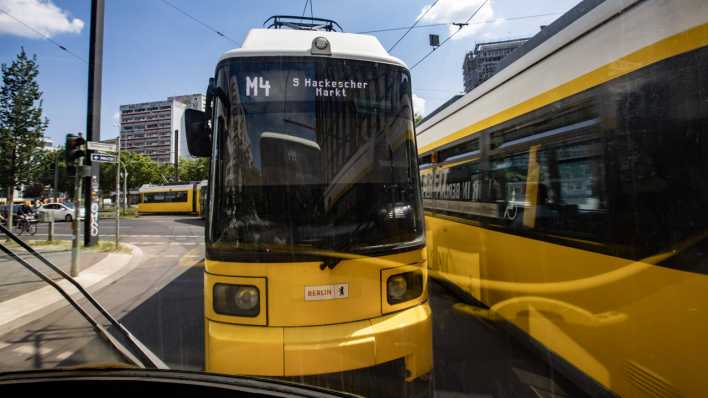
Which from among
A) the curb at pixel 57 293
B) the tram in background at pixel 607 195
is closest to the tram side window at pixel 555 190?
the tram in background at pixel 607 195

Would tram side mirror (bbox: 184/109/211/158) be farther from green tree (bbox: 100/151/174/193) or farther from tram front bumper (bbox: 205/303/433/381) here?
green tree (bbox: 100/151/174/193)

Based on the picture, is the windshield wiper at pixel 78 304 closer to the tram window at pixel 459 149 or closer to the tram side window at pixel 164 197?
the tram window at pixel 459 149

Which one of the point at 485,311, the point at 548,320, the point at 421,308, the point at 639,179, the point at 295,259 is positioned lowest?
the point at 485,311

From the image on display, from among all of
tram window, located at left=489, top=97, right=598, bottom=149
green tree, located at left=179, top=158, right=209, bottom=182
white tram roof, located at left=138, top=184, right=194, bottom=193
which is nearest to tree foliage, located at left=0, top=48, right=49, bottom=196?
tram window, located at left=489, top=97, right=598, bottom=149

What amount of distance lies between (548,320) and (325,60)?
3006 millimetres

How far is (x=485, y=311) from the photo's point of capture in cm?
518

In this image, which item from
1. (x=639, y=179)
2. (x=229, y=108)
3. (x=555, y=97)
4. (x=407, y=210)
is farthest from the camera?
(x=555, y=97)

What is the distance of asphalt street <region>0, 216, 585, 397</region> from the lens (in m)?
2.76

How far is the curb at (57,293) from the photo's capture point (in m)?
2.53

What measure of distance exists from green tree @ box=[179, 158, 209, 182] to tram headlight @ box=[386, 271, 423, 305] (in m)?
51.8

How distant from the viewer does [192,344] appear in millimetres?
4207

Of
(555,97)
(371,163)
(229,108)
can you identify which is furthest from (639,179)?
(229,108)

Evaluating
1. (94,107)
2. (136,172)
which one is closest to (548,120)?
(94,107)

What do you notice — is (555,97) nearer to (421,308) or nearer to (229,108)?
(421,308)
